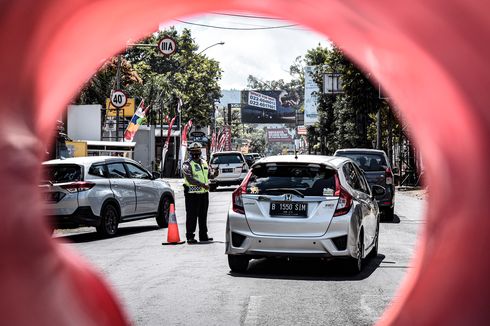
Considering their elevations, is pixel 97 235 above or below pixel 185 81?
below

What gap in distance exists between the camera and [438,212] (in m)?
2.85

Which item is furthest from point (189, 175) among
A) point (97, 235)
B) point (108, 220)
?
point (97, 235)

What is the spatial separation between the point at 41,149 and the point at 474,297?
5.33 feet

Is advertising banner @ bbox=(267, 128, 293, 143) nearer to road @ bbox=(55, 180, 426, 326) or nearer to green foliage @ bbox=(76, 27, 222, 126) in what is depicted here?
green foliage @ bbox=(76, 27, 222, 126)

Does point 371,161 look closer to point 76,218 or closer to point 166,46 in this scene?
point 76,218

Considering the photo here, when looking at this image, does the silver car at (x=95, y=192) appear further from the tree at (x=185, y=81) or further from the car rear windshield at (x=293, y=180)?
the tree at (x=185, y=81)

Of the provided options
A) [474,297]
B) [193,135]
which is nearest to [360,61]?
[474,297]

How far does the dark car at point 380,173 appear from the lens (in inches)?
746

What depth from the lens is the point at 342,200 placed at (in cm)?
985

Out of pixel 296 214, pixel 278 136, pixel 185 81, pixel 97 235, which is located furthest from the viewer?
pixel 278 136

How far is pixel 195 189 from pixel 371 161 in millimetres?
6816

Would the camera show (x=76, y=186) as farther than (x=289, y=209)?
Yes

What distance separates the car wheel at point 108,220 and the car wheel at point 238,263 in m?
5.53

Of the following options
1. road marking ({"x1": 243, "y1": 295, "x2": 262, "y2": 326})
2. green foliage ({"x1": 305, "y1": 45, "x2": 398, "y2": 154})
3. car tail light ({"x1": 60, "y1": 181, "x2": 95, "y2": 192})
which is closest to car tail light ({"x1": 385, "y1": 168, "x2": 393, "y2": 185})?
green foliage ({"x1": 305, "y1": 45, "x2": 398, "y2": 154})
